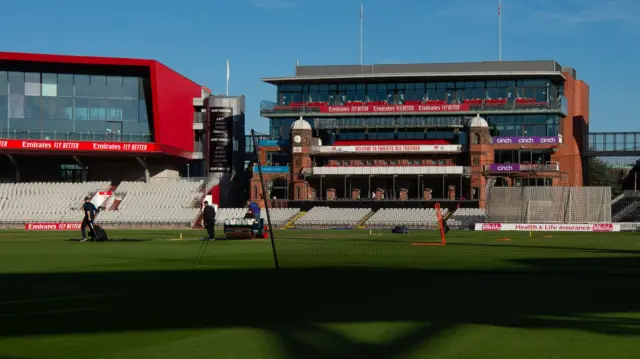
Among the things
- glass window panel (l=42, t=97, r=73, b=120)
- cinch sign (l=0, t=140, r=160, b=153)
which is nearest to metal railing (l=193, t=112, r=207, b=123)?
cinch sign (l=0, t=140, r=160, b=153)

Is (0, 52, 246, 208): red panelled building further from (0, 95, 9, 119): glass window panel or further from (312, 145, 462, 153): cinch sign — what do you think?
(312, 145, 462, 153): cinch sign

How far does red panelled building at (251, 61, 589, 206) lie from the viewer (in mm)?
92688

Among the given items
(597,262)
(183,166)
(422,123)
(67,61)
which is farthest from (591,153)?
(597,262)

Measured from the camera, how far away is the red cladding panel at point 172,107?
86875mm

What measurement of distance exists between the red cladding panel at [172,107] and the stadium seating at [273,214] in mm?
9488

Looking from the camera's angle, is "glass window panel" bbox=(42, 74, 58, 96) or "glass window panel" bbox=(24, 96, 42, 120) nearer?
"glass window panel" bbox=(24, 96, 42, 120)

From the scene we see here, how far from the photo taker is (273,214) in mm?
88062

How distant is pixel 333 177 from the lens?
Answer: 313 feet

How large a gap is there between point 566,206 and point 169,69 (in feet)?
140

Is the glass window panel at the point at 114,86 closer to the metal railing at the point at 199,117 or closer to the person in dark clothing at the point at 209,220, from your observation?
the metal railing at the point at 199,117

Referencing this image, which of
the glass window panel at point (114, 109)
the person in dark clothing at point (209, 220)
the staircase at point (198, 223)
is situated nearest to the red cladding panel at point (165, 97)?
the glass window panel at point (114, 109)

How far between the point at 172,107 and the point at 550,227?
42.0m

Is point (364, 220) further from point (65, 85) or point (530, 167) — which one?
point (65, 85)

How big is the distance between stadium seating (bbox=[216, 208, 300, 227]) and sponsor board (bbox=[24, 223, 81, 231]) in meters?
15.3
